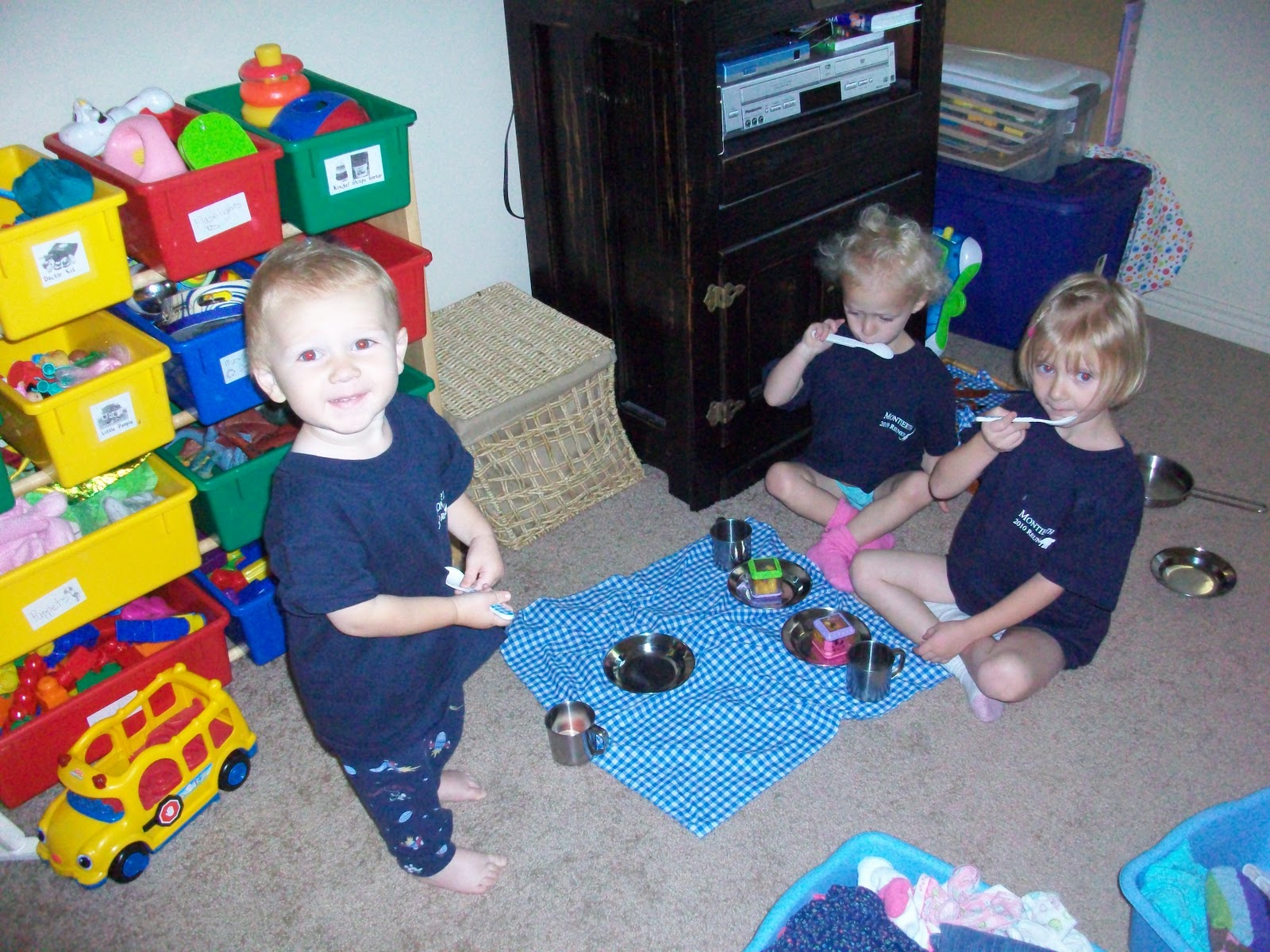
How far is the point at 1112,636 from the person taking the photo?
1.94m

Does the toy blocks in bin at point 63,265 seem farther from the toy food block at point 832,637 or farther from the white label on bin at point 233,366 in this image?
the toy food block at point 832,637

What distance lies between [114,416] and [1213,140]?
2.60 meters

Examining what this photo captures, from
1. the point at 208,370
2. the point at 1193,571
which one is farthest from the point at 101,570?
the point at 1193,571

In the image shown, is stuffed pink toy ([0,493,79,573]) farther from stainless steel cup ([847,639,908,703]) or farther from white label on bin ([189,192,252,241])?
stainless steel cup ([847,639,908,703])

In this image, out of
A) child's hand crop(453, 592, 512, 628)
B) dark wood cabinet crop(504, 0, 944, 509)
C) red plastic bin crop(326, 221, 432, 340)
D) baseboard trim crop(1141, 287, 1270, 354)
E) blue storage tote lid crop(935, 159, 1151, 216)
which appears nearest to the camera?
child's hand crop(453, 592, 512, 628)

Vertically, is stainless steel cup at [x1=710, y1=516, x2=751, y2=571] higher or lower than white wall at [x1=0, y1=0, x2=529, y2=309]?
lower

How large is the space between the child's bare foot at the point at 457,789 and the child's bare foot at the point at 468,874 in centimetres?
11

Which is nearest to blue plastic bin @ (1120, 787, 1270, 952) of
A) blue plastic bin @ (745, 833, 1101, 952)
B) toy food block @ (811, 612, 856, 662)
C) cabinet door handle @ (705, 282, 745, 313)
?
blue plastic bin @ (745, 833, 1101, 952)

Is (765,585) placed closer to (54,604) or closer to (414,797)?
(414,797)

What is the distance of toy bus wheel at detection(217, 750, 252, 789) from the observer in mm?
1696

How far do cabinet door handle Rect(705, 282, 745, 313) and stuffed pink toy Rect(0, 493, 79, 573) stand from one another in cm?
113

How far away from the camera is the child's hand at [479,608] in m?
1.32

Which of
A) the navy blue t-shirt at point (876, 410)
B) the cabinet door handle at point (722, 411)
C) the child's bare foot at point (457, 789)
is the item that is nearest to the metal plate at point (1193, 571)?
the navy blue t-shirt at point (876, 410)

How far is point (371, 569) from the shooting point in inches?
51.0
